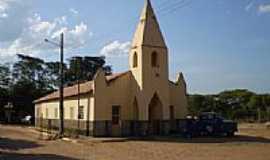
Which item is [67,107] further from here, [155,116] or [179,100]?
[179,100]

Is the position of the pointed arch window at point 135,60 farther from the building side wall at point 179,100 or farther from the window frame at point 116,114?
the building side wall at point 179,100

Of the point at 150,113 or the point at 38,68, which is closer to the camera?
the point at 150,113

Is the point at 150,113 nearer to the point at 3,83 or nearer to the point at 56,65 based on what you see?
the point at 3,83

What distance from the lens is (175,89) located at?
42.7 m

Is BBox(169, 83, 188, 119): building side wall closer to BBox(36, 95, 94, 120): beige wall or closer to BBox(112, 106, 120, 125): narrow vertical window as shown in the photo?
BBox(112, 106, 120, 125): narrow vertical window

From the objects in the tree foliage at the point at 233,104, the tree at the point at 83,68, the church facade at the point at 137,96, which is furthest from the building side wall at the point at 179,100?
the tree at the point at 83,68

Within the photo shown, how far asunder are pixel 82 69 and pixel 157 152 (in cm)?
6868

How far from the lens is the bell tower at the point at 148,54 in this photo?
127 ft

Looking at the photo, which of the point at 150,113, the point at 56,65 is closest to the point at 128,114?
the point at 150,113

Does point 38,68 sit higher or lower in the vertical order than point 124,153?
higher

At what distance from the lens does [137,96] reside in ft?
128

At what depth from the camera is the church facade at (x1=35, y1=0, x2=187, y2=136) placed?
38.4 metres

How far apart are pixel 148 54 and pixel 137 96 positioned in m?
3.60

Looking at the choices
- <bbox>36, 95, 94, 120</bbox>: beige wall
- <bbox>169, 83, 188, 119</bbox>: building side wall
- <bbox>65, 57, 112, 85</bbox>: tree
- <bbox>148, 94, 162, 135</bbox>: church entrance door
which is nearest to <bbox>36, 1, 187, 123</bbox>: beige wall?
<bbox>36, 95, 94, 120</bbox>: beige wall
